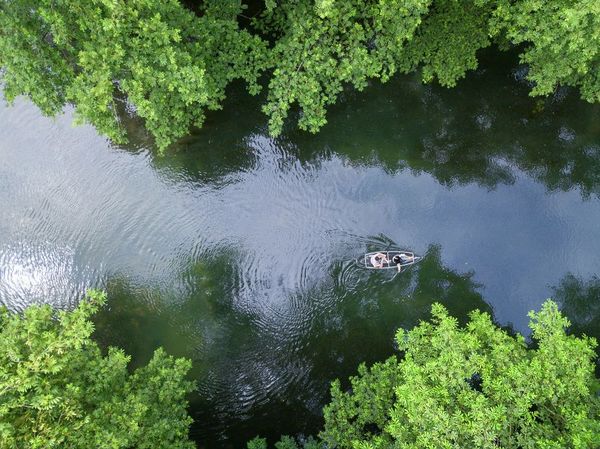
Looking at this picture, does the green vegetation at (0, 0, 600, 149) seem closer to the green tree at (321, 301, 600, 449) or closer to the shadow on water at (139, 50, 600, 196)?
the shadow on water at (139, 50, 600, 196)

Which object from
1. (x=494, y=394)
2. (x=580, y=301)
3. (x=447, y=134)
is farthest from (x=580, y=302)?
(x=447, y=134)

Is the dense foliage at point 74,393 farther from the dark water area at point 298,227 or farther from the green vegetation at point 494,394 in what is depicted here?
the green vegetation at point 494,394

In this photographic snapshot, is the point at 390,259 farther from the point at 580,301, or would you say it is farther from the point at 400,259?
the point at 580,301

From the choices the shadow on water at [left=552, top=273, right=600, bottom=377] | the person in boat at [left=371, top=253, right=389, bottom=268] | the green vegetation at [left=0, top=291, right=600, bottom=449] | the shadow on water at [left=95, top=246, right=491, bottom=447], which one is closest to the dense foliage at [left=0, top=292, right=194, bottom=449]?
the green vegetation at [left=0, top=291, right=600, bottom=449]

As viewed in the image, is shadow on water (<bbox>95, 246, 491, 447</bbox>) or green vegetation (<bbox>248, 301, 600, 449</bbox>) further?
shadow on water (<bbox>95, 246, 491, 447</bbox>)

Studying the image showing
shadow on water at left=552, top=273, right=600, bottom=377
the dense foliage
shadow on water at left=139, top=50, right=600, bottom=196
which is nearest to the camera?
the dense foliage
